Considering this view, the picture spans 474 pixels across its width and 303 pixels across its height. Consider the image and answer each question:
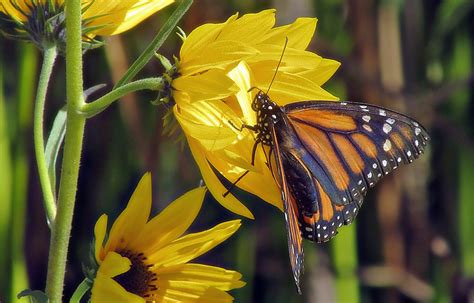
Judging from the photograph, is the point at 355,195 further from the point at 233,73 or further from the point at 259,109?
the point at 233,73

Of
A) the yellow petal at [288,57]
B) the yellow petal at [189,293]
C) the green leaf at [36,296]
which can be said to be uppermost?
the yellow petal at [288,57]

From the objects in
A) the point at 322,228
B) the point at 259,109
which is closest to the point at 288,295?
the point at 322,228

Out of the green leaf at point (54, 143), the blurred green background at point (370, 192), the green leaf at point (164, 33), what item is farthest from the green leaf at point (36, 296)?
the blurred green background at point (370, 192)

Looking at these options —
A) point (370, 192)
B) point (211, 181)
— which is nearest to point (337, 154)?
point (211, 181)

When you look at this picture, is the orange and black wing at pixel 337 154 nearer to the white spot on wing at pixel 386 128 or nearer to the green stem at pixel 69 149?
the white spot on wing at pixel 386 128

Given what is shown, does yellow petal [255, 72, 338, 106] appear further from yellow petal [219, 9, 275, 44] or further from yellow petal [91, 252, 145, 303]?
yellow petal [91, 252, 145, 303]

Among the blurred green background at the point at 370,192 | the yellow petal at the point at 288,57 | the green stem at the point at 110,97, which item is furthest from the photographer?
the blurred green background at the point at 370,192

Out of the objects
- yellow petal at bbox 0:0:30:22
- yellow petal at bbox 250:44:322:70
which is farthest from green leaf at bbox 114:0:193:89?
yellow petal at bbox 0:0:30:22
